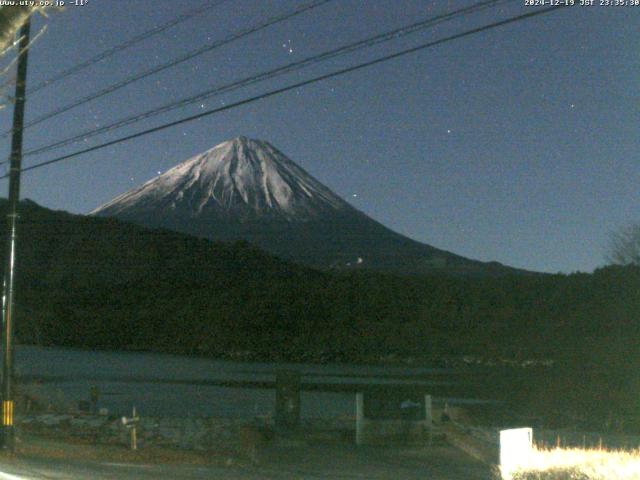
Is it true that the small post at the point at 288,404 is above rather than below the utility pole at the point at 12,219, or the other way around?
below

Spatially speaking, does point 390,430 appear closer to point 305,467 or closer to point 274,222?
point 305,467

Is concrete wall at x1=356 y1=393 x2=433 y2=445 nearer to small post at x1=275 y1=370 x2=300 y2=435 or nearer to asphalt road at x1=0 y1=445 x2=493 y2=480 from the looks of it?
asphalt road at x1=0 y1=445 x2=493 y2=480

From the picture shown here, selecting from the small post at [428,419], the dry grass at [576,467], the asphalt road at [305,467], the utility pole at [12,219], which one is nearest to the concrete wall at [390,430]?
the small post at [428,419]

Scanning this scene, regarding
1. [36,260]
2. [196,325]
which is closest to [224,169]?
[36,260]

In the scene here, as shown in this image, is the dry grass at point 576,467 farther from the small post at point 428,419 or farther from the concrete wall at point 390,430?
the concrete wall at point 390,430

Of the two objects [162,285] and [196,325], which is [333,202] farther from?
[196,325]

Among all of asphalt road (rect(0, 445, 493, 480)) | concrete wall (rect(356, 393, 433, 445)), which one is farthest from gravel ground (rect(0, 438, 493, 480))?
concrete wall (rect(356, 393, 433, 445))
